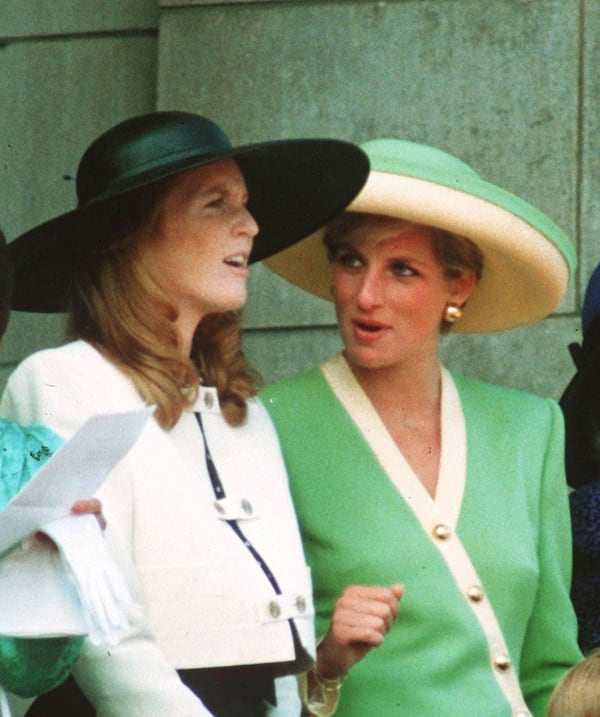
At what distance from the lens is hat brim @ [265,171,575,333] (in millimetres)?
5156

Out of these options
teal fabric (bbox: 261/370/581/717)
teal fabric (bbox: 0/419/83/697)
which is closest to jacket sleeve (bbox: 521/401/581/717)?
teal fabric (bbox: 261/370/581/717)

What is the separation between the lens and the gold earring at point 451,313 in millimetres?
5359

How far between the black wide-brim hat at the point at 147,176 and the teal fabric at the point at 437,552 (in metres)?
0.47

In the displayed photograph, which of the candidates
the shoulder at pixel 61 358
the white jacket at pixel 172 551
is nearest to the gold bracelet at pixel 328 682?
the white jacket at pixel 172 551

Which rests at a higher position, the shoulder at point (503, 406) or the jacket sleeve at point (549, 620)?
the shoulder at point (503, 406)

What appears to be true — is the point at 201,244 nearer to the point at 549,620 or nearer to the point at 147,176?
the point at 147,176

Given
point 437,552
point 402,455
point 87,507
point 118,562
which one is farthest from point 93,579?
point 402,455

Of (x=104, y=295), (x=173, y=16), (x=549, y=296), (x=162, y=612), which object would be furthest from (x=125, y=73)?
(x=162, y=612)

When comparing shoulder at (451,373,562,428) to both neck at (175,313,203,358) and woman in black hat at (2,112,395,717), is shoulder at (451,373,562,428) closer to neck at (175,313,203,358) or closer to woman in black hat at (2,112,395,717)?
woman in black hat at (2,112,395,717)

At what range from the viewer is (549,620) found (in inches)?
203

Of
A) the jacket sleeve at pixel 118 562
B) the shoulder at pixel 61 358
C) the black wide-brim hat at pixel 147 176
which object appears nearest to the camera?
the jacket sleeve at pixel 118 562

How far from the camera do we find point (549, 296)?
5508 mm

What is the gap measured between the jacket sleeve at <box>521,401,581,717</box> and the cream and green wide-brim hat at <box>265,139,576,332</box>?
487 millimetres

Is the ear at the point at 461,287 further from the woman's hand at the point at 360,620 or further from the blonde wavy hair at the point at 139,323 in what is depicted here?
the woman's hand at the point at 360,620
